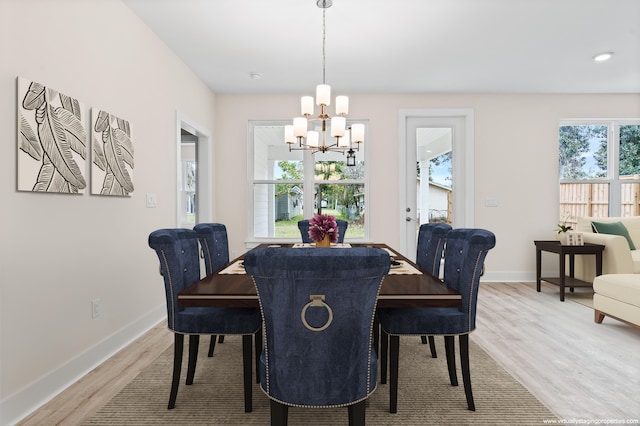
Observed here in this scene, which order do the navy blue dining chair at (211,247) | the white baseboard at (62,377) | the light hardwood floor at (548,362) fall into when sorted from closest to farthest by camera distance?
the white baseboard at (62,377)
the light hardwood floor at (548,362)
the navy blue dining chair at (211,247)

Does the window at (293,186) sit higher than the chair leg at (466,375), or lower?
higher

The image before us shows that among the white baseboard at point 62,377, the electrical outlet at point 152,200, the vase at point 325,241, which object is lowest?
the white baseboard at point 62,377

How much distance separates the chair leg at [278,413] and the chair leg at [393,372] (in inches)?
27.5

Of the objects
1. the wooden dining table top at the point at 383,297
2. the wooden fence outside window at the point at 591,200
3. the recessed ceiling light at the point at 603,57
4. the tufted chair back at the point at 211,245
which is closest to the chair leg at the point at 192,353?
the wooden dining table top at the point at 383,297

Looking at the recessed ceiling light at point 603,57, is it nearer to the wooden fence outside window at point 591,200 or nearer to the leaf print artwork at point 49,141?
the wooden fence outside window at point 591,200

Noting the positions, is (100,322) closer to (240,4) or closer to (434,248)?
(434,248)

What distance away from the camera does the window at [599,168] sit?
193 inches

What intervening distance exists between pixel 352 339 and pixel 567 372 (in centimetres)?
191

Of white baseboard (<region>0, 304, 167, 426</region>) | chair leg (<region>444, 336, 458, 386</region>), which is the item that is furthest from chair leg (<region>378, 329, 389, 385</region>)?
white baseboard (<region>0, 304, 167, 426</region>)

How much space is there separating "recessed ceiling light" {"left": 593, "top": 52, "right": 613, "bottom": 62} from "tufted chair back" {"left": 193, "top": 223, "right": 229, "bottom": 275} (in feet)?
14.1

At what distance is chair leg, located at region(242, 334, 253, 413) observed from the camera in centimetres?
173

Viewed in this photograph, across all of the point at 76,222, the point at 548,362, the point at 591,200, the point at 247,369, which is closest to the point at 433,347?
the point at 548,362

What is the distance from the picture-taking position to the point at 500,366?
90.0 inches

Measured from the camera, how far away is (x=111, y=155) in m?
2.49
